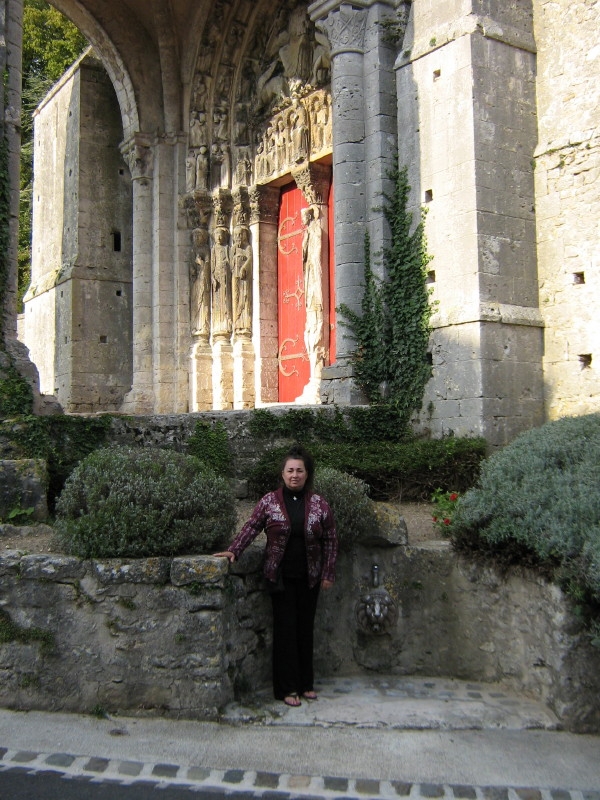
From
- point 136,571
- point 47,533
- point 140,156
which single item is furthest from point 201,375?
point 136,571

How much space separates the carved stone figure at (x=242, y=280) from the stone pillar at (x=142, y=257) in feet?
6.01

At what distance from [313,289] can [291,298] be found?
1244 millimetres

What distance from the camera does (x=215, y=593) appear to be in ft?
14.9

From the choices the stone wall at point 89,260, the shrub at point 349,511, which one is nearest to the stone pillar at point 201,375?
the stone wall at point 89,260

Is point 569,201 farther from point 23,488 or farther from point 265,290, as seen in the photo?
point 23,488

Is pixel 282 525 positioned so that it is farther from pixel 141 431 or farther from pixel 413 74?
pixel 413 74

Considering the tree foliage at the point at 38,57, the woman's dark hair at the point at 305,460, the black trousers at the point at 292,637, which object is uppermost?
the tree foliage at the point at 38,57

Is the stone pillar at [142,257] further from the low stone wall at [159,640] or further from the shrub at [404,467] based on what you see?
the low stone wall at [159,640]

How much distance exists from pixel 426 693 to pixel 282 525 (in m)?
1.42

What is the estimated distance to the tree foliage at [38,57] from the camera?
21.6 metres

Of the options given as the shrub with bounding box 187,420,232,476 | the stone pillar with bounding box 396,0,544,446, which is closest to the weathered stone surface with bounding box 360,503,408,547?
the shrub with bounding box 187,420,232,476

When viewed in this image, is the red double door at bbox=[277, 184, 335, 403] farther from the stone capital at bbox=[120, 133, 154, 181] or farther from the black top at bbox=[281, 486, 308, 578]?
the black top at bbox=[281, 486, 308, 578]

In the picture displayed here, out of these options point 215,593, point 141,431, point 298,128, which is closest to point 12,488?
point 141,431

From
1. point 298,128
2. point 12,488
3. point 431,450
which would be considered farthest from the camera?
point 298,128
